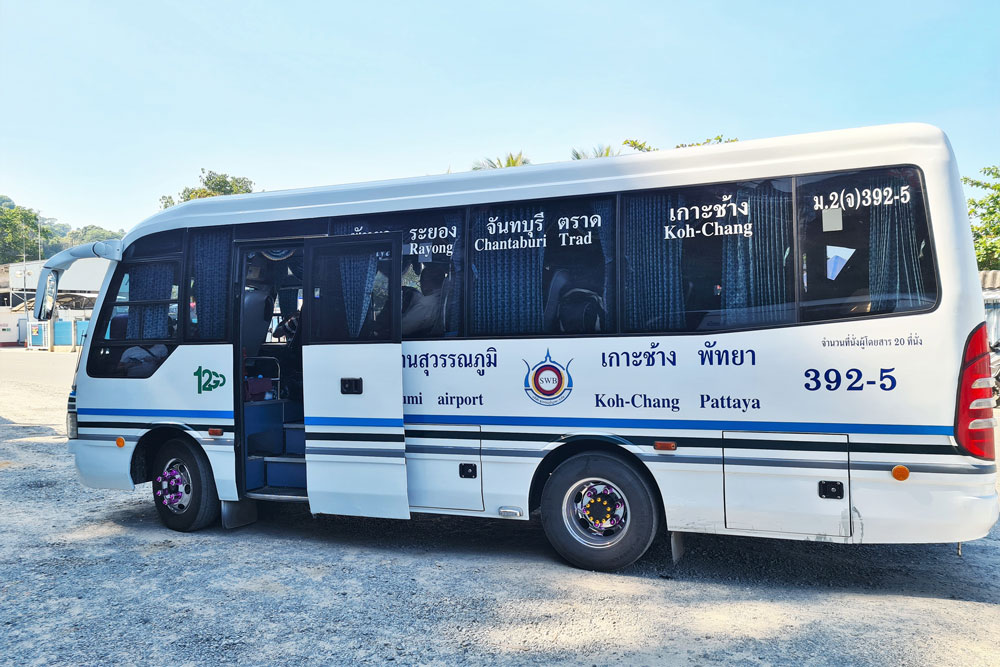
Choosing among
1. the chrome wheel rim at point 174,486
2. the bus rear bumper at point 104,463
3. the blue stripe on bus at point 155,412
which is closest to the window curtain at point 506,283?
Result: the blue stripe on bus at point 155,412

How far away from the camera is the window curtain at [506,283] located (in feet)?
19.7

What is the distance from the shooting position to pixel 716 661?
13.8 ft

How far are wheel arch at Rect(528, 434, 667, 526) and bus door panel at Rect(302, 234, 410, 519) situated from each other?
3.46 ft

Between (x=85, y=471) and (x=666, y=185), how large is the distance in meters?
5.95

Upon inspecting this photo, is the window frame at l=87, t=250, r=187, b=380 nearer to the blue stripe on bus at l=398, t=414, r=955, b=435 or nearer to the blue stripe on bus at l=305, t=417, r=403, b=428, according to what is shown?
the blue stripe on bus at l=305, t=417, r=403, b=428

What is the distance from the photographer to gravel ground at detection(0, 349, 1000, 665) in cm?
441

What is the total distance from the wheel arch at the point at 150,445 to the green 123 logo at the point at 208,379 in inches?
16.9

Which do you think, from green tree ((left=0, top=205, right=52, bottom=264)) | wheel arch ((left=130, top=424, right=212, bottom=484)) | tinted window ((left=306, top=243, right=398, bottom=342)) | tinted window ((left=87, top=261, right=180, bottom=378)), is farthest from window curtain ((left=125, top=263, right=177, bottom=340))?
green tree ((left=0, top=205, right=52, bottom=264))

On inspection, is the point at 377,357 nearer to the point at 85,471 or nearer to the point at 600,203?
the point at 600,203

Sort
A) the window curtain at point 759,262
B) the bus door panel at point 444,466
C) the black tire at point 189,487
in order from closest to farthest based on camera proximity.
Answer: the window curtain at point 759,262, the bus door panel at point 444,466, the black tire at point 189,487

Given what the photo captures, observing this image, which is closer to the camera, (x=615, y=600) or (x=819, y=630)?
(x=819, y=630)

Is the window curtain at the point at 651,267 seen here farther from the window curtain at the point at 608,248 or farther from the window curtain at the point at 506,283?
the window curtain at the point at 506,283

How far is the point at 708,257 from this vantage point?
219 inches

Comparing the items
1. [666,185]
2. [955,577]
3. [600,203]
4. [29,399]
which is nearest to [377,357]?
[600,203]
